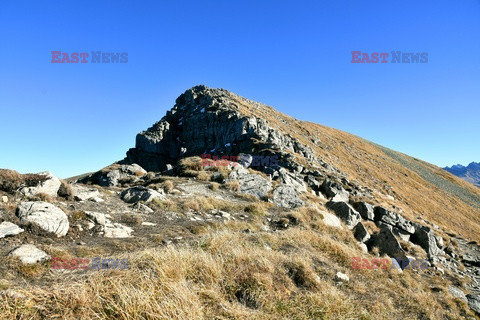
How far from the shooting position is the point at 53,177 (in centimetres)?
1225

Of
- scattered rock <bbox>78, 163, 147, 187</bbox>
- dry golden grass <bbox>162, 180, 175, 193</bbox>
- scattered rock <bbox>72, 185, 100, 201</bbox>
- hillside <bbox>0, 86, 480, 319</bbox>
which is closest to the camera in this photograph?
hillside <bbox>0, 86, 480, 319</bbox>

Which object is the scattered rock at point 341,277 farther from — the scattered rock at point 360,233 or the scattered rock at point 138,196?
the scattered rock at point 138,196

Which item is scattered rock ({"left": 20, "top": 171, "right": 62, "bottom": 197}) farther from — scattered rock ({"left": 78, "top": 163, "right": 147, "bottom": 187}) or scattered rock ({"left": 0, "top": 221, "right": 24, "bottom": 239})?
scattered rock ({"left": 78, "top": 163, "right": 147, "bottom": 187})

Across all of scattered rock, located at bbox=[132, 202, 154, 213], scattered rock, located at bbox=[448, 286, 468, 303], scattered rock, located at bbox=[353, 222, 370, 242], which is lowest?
scattered rock, located at bbox=[448, 286, 468, 303]

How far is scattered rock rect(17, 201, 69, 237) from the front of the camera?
861cm

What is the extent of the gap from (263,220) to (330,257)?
5.31 m

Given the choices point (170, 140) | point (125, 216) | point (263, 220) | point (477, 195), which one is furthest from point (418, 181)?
point (125, 216)

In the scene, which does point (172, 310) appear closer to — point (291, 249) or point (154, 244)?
point (154, 244)

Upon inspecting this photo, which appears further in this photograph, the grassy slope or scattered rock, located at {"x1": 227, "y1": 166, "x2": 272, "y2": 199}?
the grassy slope

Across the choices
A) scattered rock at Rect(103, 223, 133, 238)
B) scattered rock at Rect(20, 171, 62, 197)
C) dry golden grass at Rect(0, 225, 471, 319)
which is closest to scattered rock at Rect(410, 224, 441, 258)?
dry golden grass at Rect(0, 225, 471, 319)

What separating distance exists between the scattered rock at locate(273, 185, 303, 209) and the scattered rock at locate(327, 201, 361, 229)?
277 centimetres

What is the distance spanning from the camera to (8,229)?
7902 mm

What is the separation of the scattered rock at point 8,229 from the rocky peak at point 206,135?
26.1 meters

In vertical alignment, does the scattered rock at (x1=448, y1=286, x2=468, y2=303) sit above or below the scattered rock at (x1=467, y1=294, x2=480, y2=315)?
above
